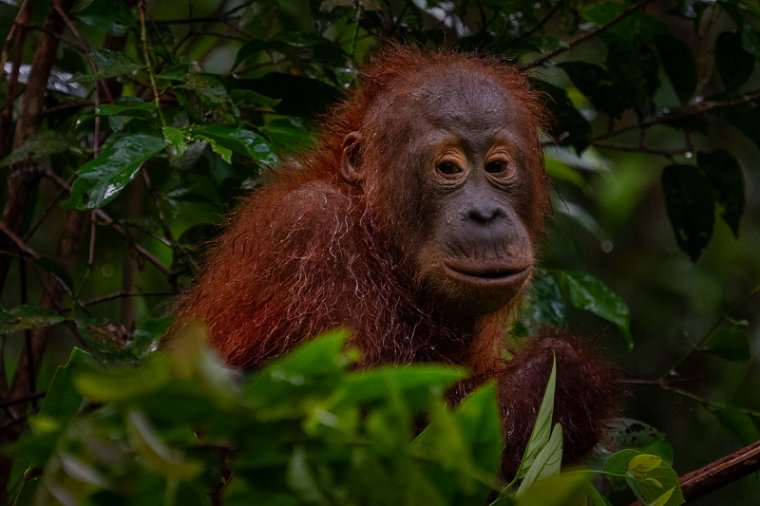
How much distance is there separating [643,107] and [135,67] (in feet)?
6.86


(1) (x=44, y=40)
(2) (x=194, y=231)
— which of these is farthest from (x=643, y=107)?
(1) (x=44, y=40)

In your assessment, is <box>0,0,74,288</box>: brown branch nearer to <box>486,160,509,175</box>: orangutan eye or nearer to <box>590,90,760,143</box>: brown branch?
<box>486,160,509,175</box>: orangutan eye

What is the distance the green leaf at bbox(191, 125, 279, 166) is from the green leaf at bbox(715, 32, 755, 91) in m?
1.94

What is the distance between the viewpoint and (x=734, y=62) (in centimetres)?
432

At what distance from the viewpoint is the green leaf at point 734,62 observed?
4301 mm

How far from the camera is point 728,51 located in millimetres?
4332

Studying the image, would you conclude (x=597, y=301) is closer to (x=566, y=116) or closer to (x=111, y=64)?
(x=566, y=116)

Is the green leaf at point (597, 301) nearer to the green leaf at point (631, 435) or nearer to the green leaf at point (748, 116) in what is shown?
the green leaf at point (631, 435)

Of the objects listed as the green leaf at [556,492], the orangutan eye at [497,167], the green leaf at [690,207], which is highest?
the green leaf at [556,492]

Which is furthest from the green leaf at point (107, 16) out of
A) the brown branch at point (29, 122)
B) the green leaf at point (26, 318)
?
the green leaf at point (26, 318)

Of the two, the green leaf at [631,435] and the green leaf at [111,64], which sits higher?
Result: the green leaf at [111,64]

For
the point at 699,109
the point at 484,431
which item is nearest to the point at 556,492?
the point at 484,431

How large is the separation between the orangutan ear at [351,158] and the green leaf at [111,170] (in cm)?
76

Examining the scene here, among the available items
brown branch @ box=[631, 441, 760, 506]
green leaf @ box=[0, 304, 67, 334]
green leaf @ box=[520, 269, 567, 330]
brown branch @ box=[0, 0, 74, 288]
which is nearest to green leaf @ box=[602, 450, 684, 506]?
brown branch @ box=[631, 441, 760, 506]
